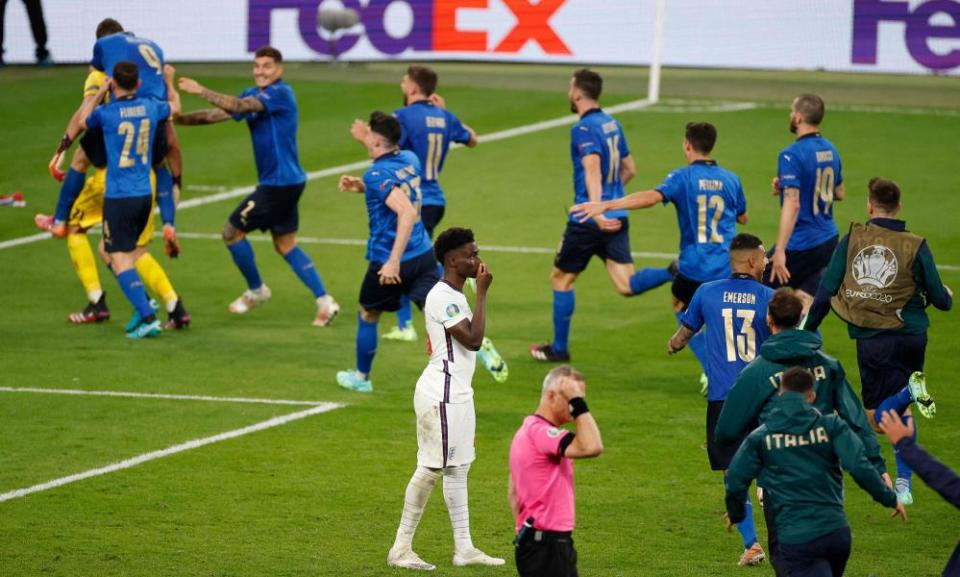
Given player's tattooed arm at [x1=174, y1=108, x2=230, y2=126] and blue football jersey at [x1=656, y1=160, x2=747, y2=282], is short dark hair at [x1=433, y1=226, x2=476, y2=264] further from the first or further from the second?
player's tattooed arm at [x1=174, y1=108, x2=230, y2=126]

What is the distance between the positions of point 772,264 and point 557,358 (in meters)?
2.65

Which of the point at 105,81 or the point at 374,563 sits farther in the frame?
the point at 105,81

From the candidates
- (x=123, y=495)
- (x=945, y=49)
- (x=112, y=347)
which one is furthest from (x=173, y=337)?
(x=945, y=49)

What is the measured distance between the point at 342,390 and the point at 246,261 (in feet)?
11.8

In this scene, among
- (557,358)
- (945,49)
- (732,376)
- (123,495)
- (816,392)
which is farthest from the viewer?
(945,49)

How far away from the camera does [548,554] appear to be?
8.18m

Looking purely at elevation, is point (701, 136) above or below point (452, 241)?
above

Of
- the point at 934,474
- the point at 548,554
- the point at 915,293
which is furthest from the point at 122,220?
the point at 934,474

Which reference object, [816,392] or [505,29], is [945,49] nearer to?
[505,29]

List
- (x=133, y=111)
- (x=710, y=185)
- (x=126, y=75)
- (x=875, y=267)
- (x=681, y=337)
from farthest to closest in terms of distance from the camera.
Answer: (x=133, y=111) → (x=126, y=75) → (x=710, y=185) → (x=875, y=267) → (x=681, y=337)

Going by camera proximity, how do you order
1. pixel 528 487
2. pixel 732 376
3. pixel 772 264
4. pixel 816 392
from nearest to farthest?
pixel 528 487
pixel 816 392
pixel 732 376
pixel 772 264

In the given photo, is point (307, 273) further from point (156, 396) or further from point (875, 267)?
point (875, 267)

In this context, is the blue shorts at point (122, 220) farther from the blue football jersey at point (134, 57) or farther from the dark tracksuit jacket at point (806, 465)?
the dark tracksuit jacket at point (806, 465)

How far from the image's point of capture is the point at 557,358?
16.0m
